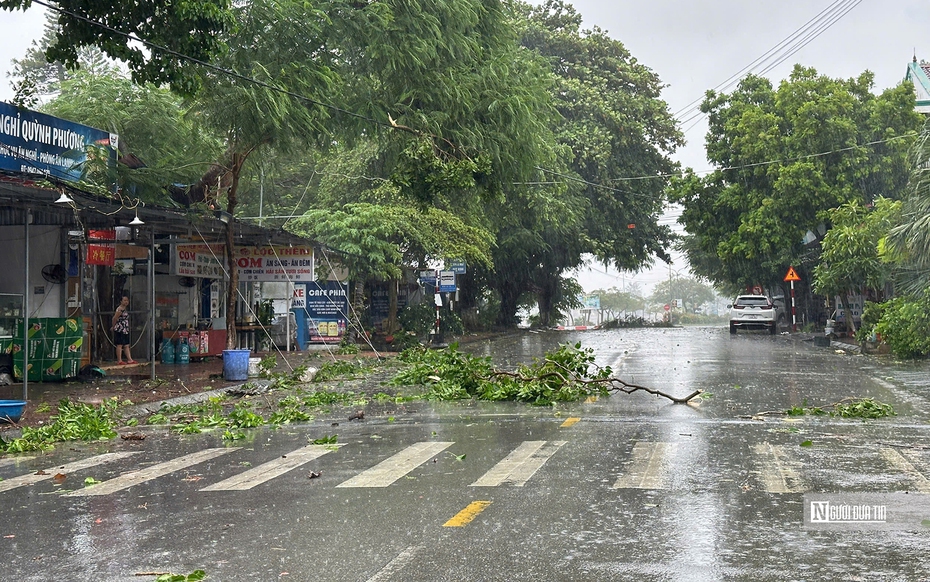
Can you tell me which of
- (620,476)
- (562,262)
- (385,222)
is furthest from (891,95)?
(620,476)

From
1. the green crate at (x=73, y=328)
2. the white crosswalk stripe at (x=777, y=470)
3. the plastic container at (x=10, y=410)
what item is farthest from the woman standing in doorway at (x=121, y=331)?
the white crosswalk stripe at (x=777, y=470)

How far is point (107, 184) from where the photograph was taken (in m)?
21.1

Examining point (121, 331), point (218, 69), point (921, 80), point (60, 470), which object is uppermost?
point (921, 80)

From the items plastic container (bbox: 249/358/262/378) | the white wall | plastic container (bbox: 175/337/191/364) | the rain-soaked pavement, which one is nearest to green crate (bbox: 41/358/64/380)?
the white wall

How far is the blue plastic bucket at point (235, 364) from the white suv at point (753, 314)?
30.4 metres

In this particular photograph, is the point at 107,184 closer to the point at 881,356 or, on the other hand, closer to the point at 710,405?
the point at 710,405

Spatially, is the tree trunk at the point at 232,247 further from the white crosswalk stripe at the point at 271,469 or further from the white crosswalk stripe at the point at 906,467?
the white crosswalk stripe at the point at 906,467

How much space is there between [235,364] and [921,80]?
41.5 metres

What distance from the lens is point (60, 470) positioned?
1066 cm

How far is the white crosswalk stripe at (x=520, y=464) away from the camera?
9.02 m

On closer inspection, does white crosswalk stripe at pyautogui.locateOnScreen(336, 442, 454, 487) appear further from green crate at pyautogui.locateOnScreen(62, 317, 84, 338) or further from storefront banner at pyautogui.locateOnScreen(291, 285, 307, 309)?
storefront banner at pyautogui.locateOnScreen(291, 285, 307, 309)

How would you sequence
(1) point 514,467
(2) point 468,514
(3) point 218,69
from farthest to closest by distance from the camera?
A: (3) point 218,69, (1) point 514,467, (2) point 468,514

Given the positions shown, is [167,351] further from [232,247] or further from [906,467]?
[906,467]

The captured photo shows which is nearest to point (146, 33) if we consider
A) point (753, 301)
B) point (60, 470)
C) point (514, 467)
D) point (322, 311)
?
point (60, 470)
